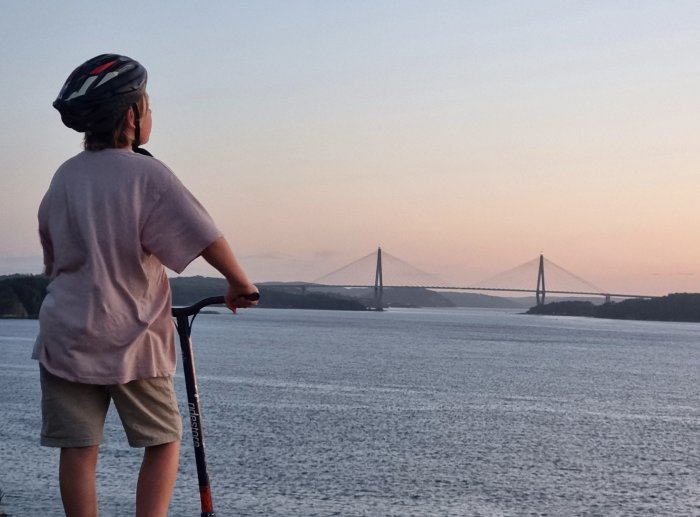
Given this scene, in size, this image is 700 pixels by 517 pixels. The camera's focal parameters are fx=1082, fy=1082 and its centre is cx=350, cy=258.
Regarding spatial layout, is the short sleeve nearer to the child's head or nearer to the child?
the child

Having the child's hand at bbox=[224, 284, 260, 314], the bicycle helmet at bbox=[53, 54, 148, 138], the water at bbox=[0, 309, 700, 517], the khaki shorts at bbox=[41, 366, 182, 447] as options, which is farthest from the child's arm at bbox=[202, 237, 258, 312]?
the water at bbox=[0, 309, 700, 517]

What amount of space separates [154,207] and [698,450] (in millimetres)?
11841

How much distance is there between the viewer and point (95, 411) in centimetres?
242

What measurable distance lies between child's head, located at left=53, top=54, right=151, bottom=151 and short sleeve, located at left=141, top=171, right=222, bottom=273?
0.65ft

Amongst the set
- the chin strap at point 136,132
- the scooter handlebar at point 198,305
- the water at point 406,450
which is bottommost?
the water at point 406,450

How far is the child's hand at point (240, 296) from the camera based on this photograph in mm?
2334

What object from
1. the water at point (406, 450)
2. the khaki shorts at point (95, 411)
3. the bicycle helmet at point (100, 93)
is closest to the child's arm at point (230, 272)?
the khaki shorts at point (95, 411)

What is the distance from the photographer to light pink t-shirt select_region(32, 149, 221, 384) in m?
2.34

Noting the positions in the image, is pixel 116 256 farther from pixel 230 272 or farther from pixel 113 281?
pixel 230 272

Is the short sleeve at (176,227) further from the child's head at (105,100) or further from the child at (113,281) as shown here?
the child's head at (105,100)

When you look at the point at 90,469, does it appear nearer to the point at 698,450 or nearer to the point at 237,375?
the point at 698,450

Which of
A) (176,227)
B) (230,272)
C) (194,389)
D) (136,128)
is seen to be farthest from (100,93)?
(194,389)

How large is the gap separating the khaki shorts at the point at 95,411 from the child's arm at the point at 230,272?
0.26 meters

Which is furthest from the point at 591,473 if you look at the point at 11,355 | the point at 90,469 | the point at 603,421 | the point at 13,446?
the point at 11,355
